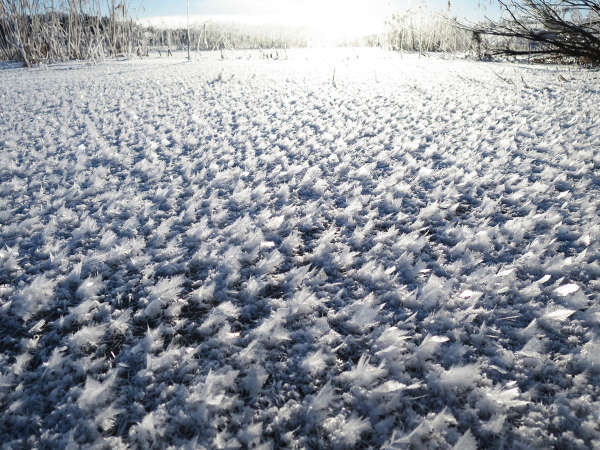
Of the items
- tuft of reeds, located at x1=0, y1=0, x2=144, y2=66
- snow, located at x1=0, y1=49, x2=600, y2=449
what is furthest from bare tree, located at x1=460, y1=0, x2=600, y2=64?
tuft of reeds, located at x1=0, y1=0, x2=144, y2=66

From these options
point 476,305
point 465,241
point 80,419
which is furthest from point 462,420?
point 80,419

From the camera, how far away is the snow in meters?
0.93

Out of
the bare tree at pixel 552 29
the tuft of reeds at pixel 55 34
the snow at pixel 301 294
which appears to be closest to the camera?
the snow at pixel 301 294

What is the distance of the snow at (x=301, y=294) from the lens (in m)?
0.93

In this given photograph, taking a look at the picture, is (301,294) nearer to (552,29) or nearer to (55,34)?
(552,29)

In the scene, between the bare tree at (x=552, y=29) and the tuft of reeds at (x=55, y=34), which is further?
the tuft of reeds at (x=55, y=34)

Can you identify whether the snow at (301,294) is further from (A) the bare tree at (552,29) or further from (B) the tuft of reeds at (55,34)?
(B) the tuft of reeds at (55,34)

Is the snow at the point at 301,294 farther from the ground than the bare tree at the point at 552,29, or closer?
closer

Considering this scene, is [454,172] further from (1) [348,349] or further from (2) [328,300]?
(1) [348,349]

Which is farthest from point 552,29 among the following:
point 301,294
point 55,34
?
point 55,34

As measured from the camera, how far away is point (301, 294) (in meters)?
1.34

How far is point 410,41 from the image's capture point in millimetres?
17203

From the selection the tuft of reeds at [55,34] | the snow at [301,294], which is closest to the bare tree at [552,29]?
the snow at [301,294]

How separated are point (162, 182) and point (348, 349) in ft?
6.24
